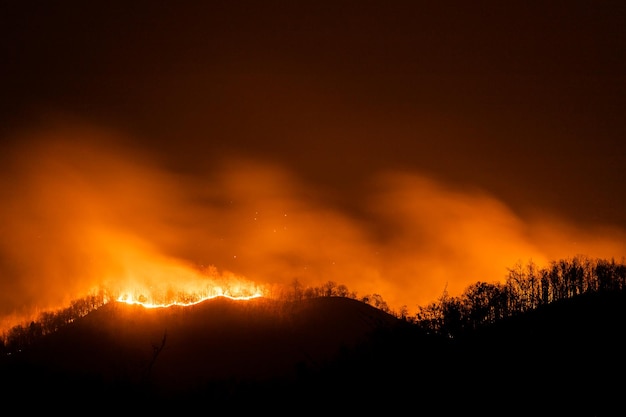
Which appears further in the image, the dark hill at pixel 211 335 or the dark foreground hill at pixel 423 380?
the dark hill at pixel 211 335

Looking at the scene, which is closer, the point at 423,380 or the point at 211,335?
the point at 423,380

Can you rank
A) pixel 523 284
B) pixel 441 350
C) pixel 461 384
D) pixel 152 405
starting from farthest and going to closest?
pixel 523 284
pixel 152 405
pixel 441 350
pixel 461 384

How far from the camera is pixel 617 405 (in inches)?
432

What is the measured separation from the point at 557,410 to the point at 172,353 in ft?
360

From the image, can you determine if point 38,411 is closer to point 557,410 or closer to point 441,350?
point 441,350

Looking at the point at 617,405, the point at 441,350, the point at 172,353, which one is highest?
the point at 172,353

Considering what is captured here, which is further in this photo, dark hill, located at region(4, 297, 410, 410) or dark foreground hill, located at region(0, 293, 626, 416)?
dark hill, located at region(4, 297, 410, 410)

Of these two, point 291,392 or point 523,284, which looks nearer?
point 291,392

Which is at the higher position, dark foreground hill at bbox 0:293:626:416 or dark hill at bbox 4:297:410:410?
dark hill at bbox 4:297:410:410

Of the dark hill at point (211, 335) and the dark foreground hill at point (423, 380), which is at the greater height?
the dark hill at point (211, 335)

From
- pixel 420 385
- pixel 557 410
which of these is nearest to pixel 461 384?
pixel 420 385

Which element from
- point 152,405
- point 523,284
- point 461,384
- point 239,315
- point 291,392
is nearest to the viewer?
point 461,384

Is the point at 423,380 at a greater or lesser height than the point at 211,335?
lesser

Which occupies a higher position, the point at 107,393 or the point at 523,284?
the point at 523,284
